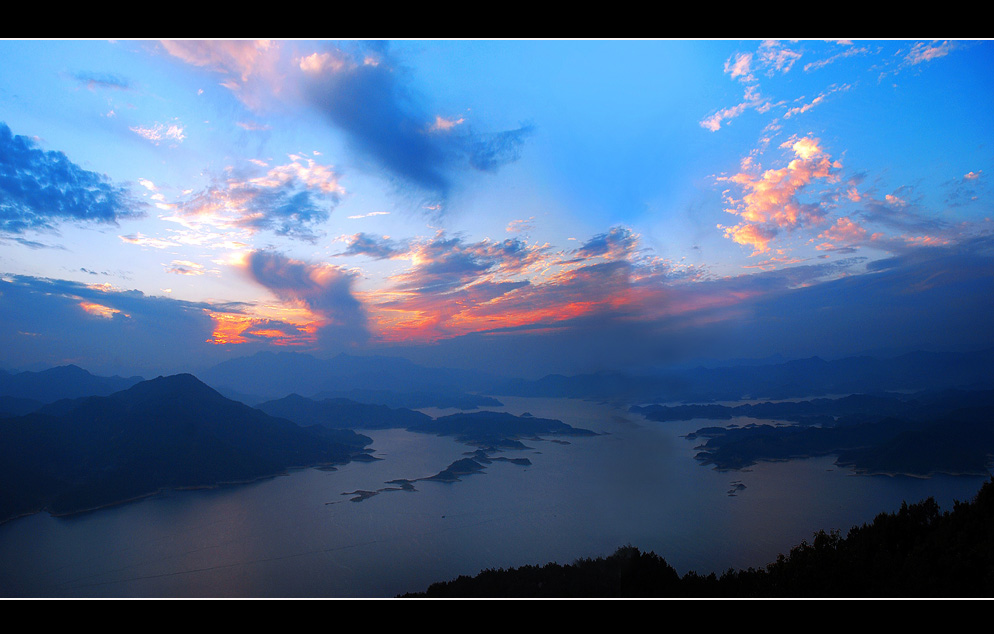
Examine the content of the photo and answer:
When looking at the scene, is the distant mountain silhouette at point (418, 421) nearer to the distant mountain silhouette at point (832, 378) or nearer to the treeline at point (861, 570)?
the distant mountain silhouette at point (832, 378)

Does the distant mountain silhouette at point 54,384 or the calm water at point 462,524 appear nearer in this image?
the calm water at point 462,524

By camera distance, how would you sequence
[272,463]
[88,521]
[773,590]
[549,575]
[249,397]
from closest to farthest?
[773,590]
[549,575]
[88,521]
[272,463]
[249,397]

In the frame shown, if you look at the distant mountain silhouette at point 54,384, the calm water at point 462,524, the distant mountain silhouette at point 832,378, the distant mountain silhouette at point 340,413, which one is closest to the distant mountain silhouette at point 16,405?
the distant mountain silhouette at point 54,384

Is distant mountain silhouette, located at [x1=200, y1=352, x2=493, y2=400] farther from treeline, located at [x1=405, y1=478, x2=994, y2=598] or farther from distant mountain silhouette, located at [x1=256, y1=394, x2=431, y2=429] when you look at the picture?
treeline, located at [x1=405, y1=478, x2=994, y2=598]

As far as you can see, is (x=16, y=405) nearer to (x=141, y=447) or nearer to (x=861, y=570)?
(x=141, y=447)
